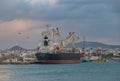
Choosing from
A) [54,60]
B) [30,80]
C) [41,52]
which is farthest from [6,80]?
[41,52]

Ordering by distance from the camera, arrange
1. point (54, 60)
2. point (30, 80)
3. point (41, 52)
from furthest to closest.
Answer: point (41, 52), point (54, 60), point (30, 80)

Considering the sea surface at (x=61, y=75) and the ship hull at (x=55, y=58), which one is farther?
the ship hull at (x=55, y=58)

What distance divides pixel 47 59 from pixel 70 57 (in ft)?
28.8

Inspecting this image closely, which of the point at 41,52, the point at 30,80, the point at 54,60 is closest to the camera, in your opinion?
the point at 30,80

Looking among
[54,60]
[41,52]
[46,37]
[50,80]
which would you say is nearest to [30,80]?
[50,80]

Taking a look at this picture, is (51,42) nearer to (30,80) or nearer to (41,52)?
(41,52)

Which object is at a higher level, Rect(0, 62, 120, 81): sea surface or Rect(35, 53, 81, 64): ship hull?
Rect(35, 53, 81, 64): ship hull

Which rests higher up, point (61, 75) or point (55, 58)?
point (55, 58)

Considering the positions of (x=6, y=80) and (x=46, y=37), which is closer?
(x=6, y=80)

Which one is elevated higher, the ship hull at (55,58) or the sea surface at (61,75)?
the ship hull at (55,58)

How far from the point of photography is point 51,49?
180875mm

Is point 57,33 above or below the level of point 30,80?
above

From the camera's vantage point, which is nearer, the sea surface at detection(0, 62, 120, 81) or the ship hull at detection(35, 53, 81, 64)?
the sea surface at detection(0, 62, 120, 81)

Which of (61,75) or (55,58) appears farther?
(55,58)
